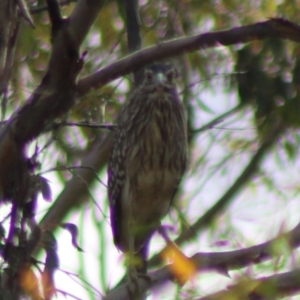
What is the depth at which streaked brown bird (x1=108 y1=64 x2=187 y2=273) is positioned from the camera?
5.93 metres

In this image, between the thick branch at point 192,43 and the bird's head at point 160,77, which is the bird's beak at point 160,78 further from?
the thick branch at point 192,43

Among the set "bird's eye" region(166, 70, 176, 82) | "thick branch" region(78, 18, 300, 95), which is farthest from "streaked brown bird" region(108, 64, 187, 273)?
"thick branch" region(78, 18, 300, 95)

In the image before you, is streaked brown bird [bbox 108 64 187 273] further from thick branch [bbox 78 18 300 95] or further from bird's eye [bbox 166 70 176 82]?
thick branch [bbox 78 18 300 95]

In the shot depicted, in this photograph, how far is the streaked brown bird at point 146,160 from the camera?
593cm

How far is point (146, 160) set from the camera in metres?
5.96

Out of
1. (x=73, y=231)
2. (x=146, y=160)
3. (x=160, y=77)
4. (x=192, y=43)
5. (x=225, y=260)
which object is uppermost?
(x=160, y=77)

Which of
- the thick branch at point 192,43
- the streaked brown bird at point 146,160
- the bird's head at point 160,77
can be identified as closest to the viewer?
the thick branch at point 192,43

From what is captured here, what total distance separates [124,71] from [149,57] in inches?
5.0

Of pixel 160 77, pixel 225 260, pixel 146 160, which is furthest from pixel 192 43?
pixel 146 160

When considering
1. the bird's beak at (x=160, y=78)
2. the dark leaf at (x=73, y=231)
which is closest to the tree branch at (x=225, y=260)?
the dark leaf at (x=73, y=231)

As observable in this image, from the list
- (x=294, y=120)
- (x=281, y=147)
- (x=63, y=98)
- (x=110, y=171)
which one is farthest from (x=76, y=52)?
(x=281, y=147)

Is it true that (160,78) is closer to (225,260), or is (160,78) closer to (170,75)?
(170,75)

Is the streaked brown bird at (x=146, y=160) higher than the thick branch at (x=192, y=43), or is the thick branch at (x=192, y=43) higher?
the streaked brown bird at (x=146, y=160)

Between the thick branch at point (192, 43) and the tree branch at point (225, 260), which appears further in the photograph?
the tree branch at point (225, 260)
